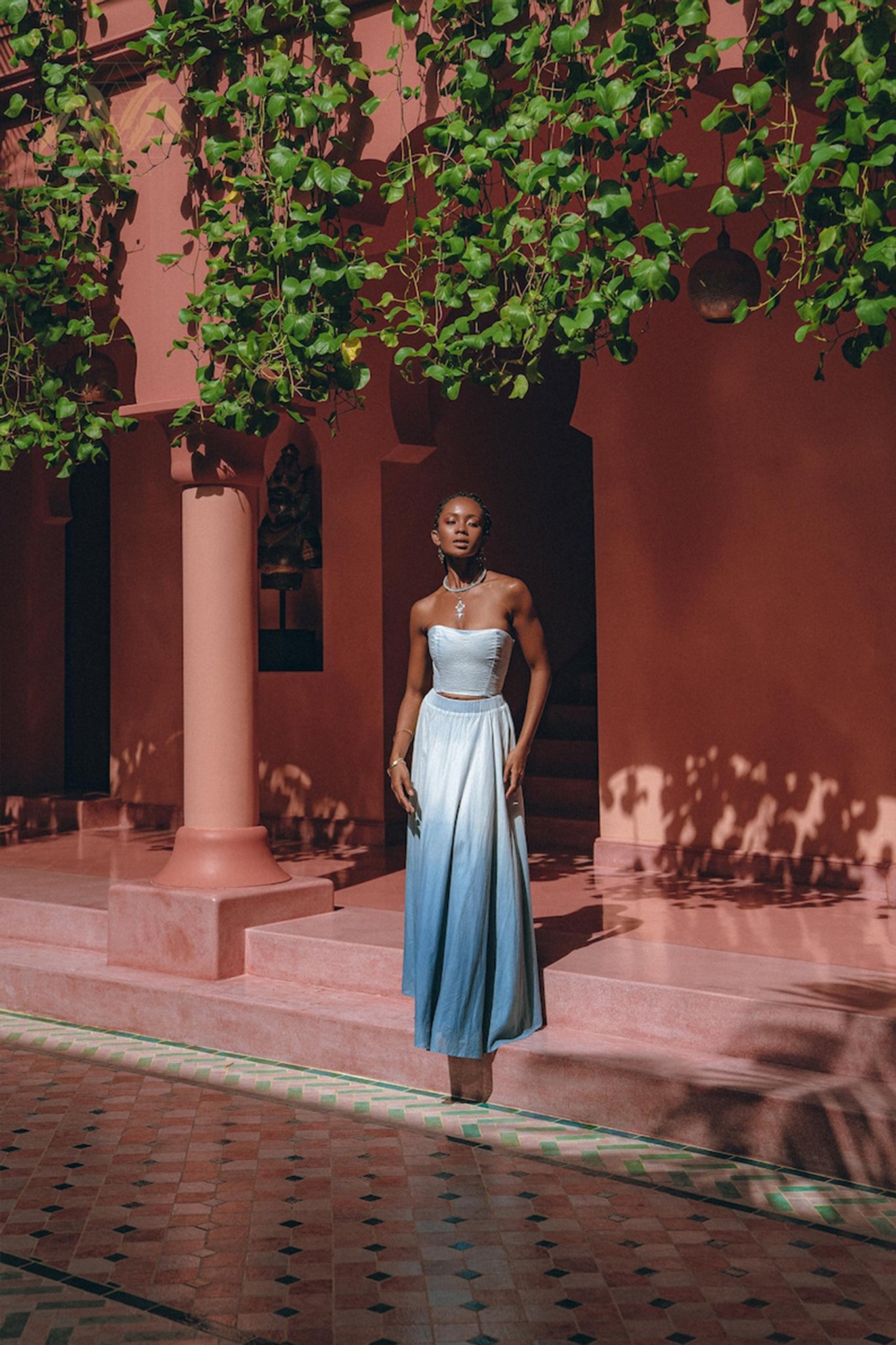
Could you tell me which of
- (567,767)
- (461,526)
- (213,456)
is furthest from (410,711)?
(567,767)

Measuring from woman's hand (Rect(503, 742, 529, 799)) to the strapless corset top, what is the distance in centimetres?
24

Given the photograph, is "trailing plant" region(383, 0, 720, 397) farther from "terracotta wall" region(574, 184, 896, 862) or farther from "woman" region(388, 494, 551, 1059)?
"terracotta wall" region(574, 184, 896, 862)

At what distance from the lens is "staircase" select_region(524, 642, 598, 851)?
960 cm

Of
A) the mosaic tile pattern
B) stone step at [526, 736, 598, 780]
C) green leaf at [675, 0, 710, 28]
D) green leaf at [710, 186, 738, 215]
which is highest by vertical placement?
green leaf at [675, 0, 710, 28]

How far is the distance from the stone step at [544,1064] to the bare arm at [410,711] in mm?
943

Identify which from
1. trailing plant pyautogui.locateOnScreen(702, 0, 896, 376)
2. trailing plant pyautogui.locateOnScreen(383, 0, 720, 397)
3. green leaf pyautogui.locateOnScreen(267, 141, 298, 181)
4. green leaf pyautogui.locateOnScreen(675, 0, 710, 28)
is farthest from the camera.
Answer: green leaf pyautogui.locateOnScreen(267, 141, 298, 181)

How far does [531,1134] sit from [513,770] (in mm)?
1234

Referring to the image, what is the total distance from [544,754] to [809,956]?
486 centimetres

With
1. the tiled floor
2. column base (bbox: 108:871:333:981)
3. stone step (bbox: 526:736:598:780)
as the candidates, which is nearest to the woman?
the tiled floor

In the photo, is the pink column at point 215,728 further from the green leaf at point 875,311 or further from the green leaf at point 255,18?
the green leaf at point 875,311

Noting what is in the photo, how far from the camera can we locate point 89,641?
11.8 m

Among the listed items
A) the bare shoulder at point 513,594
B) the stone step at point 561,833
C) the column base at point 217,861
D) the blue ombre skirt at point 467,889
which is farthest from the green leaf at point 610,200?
the stone step at point 561,833

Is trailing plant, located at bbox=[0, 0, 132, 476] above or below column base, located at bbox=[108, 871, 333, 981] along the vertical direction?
above

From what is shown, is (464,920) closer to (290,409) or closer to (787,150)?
(290,409)
